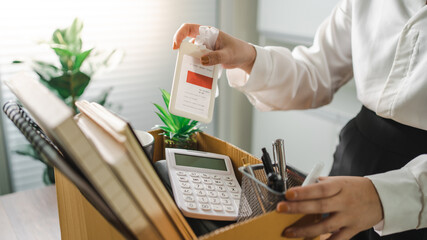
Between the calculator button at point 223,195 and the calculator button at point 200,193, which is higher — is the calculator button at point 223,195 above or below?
below

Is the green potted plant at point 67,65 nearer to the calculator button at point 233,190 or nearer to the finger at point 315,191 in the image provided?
the calculator button at point 233,190

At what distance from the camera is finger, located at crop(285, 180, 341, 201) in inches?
21.4

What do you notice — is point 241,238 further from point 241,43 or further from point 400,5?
point 400,5

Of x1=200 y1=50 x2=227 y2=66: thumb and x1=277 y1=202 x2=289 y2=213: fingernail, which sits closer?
x1=277 y1=202 x2=289 y2=213: fingernail

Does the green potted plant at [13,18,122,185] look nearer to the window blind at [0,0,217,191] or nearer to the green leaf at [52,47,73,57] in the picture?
the green leaf at [52,47,73,57]

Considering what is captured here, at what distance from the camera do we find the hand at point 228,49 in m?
0.91

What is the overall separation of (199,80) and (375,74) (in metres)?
0.51

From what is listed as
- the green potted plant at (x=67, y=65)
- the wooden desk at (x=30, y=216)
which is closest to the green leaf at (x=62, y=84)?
the green potted plant at (x=67, y=65)

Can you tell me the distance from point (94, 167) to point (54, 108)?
0.08 meters

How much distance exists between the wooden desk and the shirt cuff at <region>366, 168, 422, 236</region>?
2.29ft

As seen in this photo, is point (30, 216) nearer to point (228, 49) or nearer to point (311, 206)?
point (228, 49)

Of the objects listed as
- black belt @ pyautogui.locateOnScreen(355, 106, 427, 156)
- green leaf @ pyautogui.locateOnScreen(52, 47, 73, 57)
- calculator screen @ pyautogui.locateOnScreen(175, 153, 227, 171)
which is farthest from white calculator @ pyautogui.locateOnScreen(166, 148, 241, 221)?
green leaf @ pyautogui.locateOnScreen(52, 47, 73, 57)

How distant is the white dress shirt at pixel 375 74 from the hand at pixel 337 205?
0.10 ft

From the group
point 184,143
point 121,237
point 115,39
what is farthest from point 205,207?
point 115,39
